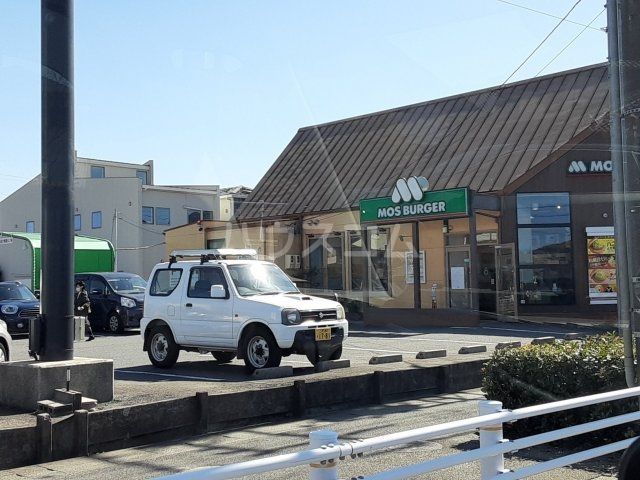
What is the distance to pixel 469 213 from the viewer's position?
2375cm

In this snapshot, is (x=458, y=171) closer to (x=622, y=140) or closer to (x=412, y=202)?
(x=412, y=202)

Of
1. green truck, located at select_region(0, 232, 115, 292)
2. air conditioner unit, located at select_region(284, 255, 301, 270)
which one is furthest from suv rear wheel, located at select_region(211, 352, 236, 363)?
air conditioner unit, located at select_region(284, 255, 301, 270)

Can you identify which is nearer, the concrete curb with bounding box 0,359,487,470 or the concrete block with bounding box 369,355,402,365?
the concrete curb with bounding box 0,359,487,470

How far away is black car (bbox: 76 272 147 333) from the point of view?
23.0m

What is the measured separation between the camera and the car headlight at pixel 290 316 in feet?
38.9

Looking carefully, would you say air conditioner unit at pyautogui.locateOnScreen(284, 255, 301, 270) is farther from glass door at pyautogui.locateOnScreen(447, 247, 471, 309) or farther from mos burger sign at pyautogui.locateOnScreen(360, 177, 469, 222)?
glass door at pyautogui.locateOnScreen(447, 247, 471, 309)

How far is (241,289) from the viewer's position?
12.8m

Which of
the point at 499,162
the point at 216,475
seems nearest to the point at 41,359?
the point at 216,475

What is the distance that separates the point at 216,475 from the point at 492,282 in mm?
23886

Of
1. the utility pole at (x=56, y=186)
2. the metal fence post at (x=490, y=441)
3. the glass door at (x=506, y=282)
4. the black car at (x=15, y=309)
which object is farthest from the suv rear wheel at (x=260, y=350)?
the glass door at (x=506, y=282)

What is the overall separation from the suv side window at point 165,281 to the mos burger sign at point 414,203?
12.3 m

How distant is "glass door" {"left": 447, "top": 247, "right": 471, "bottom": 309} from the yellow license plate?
1484 centimetres

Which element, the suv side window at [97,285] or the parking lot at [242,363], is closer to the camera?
the parking lot at [242,363]

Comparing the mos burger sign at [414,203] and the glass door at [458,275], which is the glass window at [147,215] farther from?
the glass door at [458,275]
